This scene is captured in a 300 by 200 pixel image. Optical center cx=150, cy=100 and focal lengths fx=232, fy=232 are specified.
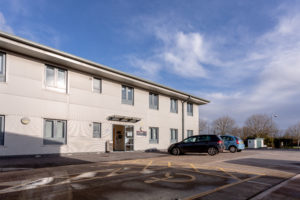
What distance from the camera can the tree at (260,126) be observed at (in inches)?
2089

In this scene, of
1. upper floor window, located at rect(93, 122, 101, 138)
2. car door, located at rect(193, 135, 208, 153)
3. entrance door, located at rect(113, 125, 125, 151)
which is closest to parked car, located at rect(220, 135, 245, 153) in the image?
car door, located at rect(193, 135, 208, 153)

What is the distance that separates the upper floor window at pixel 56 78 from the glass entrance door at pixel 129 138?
21.7 ft

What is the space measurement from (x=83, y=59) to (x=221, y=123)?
53109 mm

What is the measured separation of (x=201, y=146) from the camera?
1686 cm

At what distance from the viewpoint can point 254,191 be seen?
20.0ft

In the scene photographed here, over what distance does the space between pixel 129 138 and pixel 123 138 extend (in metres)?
0.65

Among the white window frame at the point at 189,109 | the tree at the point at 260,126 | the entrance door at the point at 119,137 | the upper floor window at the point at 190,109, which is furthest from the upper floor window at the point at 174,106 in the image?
the tree at the point at 260,126

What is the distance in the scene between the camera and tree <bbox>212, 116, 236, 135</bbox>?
61028 millimetres

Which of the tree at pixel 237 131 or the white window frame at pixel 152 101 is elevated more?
the white window frame at pixel 152 101

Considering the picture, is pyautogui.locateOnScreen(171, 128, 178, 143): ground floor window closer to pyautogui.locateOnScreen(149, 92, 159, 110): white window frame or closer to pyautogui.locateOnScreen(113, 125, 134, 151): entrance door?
pyautogui.locateOnScreen(149, 92, 159, 110): white window frame

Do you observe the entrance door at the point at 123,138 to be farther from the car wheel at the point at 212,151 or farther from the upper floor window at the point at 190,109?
the upper floor window at the point at 190,109

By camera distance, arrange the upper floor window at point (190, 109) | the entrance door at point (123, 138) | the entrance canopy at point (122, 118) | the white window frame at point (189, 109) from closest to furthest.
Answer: the entrance canopy at point (122, 118) → the entrance door at point (123, 138) → the white window frame at point (189, 109) → the upper floor window at point (190, 109)

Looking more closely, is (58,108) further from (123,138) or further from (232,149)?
(232,149)

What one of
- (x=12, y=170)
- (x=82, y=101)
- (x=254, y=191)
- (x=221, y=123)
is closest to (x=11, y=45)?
(x=82, y=101)
